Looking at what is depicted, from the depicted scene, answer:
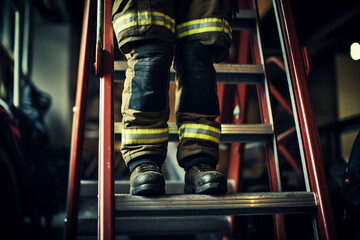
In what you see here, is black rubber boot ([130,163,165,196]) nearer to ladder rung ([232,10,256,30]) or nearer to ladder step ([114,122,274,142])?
ladder step ([114,122,274,142])

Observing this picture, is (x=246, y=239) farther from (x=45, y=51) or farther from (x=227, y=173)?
(x=45, y=51)

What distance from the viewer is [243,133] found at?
1383mm

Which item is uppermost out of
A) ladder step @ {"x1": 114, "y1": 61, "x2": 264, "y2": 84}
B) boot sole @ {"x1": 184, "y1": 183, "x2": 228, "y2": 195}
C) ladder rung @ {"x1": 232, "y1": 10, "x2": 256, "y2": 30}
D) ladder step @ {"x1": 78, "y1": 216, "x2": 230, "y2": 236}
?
ladder rung @ {"x1": 232, "y1": 10, "x2": 256, "y2": 30}

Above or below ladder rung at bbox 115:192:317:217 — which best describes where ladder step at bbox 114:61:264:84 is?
above

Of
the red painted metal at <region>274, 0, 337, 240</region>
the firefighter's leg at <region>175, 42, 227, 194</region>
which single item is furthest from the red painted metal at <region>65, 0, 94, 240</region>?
the red painted metal at <region>274, 0, 337, 240</region>

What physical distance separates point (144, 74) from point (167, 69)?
0.33ft

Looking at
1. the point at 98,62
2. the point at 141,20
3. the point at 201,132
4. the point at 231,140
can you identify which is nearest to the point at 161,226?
the point at 231,140

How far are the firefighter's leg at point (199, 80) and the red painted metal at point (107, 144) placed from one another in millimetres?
277

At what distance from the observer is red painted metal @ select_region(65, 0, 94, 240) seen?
116 centimetres

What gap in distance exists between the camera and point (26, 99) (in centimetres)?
313

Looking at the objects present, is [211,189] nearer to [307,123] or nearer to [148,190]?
[148,190]

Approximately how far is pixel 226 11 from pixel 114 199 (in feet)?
2.61

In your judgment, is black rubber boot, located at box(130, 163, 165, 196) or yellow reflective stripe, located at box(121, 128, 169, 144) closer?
black rubber boot, located at box(130, 163, 165, 196)

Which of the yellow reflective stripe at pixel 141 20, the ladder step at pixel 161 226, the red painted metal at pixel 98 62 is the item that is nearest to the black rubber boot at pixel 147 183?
the red painted metal at pixel 98 62
